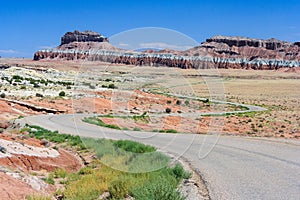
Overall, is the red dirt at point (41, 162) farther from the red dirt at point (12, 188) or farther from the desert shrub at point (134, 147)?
the red dirt at point (12, 188)

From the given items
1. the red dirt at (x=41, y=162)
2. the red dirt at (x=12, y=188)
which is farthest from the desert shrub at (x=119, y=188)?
the red dirt at (x=41, y=162)

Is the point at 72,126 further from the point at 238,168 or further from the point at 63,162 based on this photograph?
the point at 238,168

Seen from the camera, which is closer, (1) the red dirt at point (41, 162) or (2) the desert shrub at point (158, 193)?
(2) the desert shrub at point (158, 193)

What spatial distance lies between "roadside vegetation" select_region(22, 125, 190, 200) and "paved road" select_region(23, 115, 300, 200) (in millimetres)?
948

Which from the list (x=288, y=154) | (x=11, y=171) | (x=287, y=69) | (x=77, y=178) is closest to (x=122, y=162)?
(x=77, y=178)

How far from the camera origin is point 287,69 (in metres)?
193

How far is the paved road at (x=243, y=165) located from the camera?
9.47 metres

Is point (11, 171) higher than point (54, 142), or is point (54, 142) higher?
point (11, 171)

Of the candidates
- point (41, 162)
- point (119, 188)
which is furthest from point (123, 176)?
point (41, 162)

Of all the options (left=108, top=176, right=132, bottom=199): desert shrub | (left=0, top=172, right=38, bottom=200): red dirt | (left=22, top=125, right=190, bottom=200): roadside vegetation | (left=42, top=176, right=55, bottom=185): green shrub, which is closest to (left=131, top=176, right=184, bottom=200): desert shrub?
(left=22, top=125, right=190, bottom=200): roadside vegetation

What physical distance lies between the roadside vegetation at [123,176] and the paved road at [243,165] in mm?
948

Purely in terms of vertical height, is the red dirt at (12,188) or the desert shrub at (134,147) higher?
the red dirt at (12,188)

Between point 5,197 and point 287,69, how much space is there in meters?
197

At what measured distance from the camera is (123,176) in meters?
10.6
